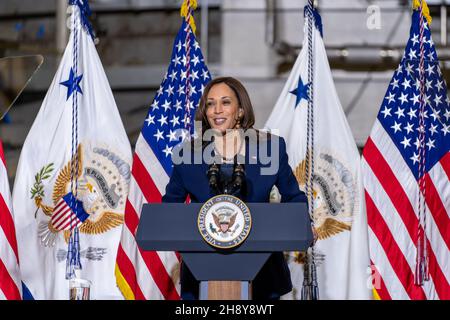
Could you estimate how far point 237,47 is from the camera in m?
6.67

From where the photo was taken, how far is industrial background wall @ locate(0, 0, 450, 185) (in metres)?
6.57

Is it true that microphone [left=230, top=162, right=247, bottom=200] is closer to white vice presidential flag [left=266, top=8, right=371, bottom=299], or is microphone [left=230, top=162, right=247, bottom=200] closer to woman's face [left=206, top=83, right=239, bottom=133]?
woman's face [left=206, top=83, right=239, bottom=133]

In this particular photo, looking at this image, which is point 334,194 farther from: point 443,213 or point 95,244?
point 95,244

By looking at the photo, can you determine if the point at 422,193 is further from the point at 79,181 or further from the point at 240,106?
the point at 79,181

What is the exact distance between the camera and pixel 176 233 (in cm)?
293

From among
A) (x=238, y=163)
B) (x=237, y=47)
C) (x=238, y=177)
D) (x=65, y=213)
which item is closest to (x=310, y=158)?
(x=65, y=213)

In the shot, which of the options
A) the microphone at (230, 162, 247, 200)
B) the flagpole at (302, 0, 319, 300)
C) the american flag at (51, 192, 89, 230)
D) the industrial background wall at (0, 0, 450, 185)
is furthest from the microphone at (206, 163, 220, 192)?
the industrial background wall at (0, 0, 450, 185)

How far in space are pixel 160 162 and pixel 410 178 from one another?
134cm

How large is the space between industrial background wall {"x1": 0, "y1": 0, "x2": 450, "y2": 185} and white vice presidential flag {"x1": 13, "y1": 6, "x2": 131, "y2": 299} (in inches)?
74.7

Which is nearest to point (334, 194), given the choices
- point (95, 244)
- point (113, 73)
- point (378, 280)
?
point (378, 280)

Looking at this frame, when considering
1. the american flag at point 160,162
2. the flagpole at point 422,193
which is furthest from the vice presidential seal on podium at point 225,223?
the flagpole at point 422,193

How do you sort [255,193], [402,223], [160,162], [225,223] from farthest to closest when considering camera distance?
[160,162]
[402,223]
[255,193]
[225,223]

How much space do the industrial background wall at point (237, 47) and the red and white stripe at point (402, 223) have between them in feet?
5.94
